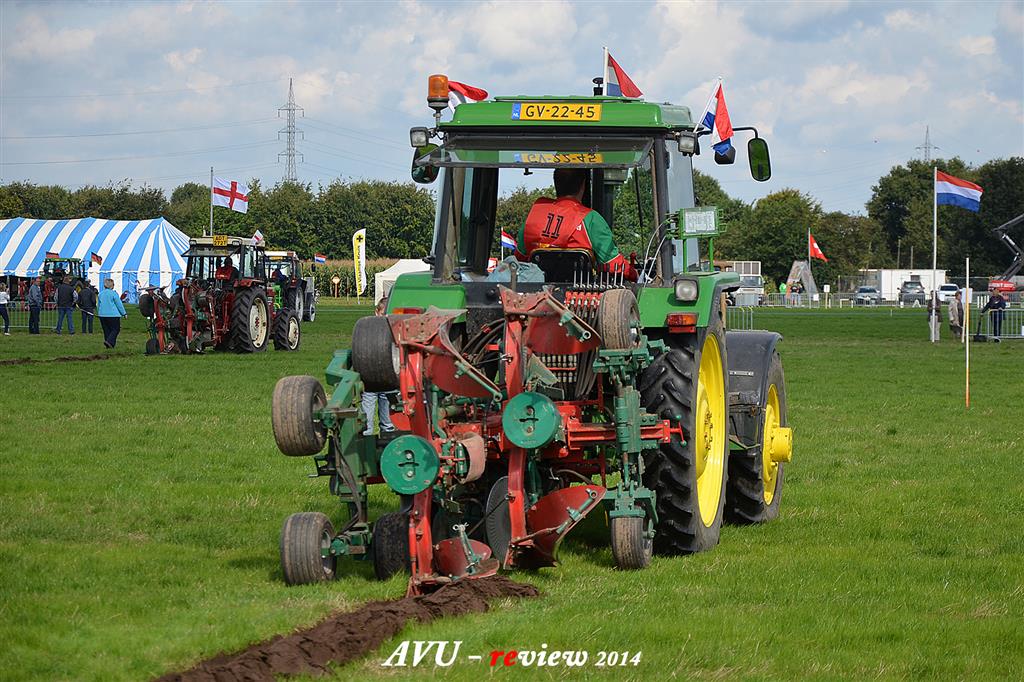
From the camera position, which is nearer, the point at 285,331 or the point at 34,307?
the point at 285,331

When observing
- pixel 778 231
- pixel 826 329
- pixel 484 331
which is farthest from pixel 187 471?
pixel 778 231

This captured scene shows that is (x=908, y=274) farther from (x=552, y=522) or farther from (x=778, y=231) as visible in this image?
(x=552, y=522)

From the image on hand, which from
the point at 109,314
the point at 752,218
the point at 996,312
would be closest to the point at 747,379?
the point at 109,314

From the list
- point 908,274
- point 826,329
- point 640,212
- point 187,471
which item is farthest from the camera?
point 908,274

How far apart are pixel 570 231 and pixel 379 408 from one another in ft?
5.27

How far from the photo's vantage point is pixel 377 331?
7684 mm

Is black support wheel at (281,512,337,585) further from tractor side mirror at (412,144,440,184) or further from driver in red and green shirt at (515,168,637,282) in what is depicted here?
tractor side mirror at (412,144,440,184)

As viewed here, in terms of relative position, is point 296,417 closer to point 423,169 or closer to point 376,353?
point 376,353

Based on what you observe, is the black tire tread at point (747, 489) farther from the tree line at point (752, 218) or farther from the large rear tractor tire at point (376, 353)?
the tree line at point (752, 218)

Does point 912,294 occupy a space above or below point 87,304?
above

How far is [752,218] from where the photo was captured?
340ft

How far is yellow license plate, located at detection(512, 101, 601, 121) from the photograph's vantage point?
8953 millimetres

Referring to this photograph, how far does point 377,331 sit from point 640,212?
7.84 ft

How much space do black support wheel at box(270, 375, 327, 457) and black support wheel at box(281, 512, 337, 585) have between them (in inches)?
15.1
